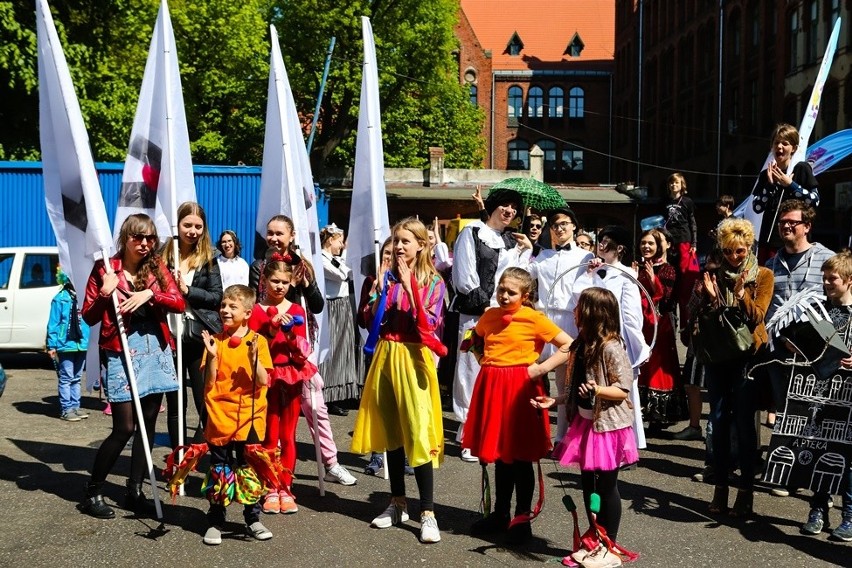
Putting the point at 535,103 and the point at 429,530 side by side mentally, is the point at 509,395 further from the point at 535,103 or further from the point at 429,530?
the point at 535,103

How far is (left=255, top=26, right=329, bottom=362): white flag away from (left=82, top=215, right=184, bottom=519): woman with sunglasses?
1105 mm

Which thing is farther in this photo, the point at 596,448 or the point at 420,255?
the point at 420,255

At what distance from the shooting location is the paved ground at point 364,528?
18.3ft

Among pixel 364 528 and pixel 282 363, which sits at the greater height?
pixel 282 363

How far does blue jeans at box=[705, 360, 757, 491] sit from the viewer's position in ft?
21.4

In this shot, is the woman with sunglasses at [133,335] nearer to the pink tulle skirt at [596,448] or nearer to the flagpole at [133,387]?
the flagpole at [133,387]

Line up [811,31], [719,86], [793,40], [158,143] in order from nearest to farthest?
[158,143] → [811,31] → [793,40] → [719,86]

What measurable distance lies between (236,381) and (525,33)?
238 ft

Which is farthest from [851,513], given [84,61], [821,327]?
[84,61]

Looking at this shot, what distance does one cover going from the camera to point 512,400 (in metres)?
5.96

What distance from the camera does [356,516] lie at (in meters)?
6.46

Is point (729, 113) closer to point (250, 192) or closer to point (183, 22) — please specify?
point (183, 22)

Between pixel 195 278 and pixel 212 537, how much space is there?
2.23 m

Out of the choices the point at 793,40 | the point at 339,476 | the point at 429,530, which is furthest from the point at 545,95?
the point at 429,530
